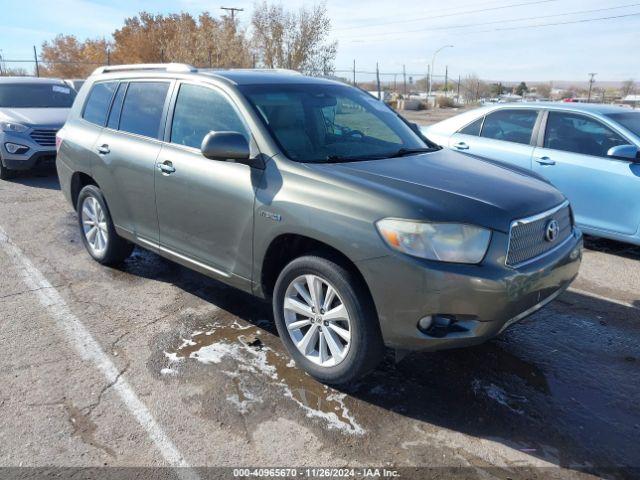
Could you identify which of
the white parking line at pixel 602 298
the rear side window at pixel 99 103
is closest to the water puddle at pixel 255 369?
the rear side window at pixel 99 103

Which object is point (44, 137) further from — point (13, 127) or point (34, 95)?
point (34, 95)

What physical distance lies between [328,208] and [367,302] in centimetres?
57

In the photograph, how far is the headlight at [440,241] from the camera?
2.78 m

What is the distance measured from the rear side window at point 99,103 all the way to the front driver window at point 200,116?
1226 millimetres

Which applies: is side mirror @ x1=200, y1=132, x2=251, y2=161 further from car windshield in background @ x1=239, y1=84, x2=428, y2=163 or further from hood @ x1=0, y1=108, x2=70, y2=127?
hood @ x1=0, y1=108, x2=70, y2=127

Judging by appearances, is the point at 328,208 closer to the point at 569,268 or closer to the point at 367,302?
the point at 367,302

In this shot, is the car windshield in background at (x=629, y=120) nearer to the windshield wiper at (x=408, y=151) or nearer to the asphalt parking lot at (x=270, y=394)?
the asphalt parking lot at (x=270, y=394)

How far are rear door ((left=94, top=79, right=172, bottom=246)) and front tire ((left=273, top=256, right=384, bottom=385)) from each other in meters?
1.54

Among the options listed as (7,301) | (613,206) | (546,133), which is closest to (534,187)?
(613,206)

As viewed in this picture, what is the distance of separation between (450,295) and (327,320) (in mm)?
792

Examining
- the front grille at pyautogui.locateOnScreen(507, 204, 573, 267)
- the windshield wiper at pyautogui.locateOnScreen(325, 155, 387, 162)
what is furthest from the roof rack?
the front grille at pyautogui.locateOnScreen(507, 204, 573, 267)

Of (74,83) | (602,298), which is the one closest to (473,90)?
(74,83)

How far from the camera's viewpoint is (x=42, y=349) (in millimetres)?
3684

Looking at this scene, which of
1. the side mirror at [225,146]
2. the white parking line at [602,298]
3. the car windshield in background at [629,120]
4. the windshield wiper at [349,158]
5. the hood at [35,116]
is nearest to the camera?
the side mirror at [225,146]
